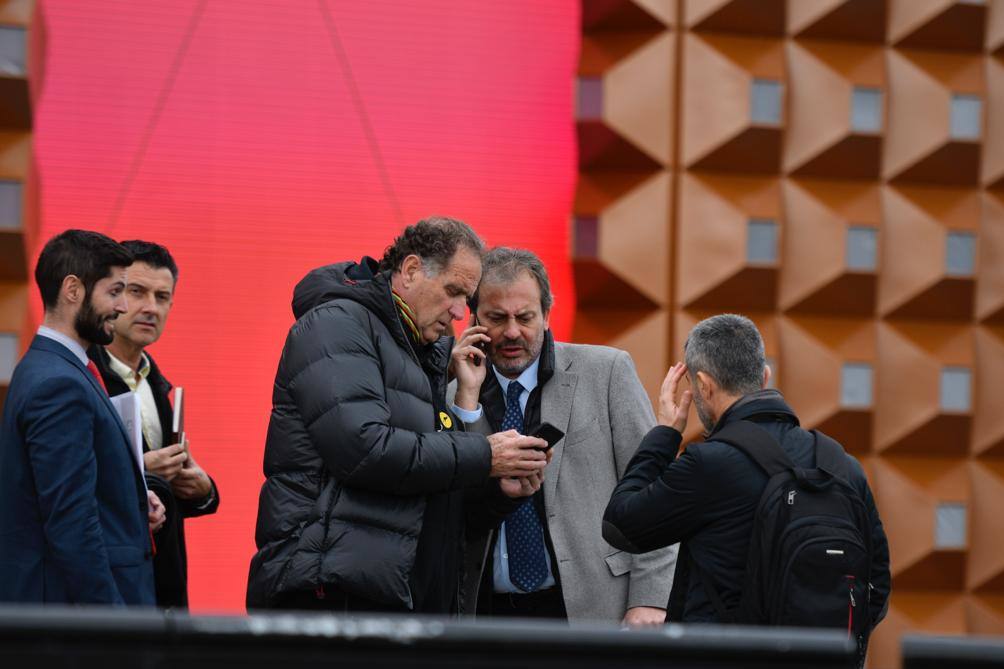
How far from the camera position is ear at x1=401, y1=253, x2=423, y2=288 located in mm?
2879

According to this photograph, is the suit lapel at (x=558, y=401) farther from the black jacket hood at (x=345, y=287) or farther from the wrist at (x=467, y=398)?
the black jacket hood at (x=345, y=287)

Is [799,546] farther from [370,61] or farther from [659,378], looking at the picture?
[370,61]

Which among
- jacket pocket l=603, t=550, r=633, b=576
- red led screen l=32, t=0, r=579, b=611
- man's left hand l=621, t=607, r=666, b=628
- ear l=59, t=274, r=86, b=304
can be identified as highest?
red led screen l=32, t=0, r=579, b=611

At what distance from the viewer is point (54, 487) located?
2.56m

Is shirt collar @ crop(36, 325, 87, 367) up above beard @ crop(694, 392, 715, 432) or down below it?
above

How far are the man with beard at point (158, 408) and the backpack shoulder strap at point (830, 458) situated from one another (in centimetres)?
177

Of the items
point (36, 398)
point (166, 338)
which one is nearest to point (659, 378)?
point (166, 338)

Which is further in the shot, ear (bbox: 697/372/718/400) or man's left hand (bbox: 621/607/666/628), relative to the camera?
man's left hand (bbox: 621/607/666/628)

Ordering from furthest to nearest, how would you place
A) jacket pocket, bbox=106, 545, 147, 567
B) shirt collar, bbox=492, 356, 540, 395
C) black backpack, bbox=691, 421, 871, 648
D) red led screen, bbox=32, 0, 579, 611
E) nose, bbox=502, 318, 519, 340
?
red led screen, bbox=32, 0, 579, 611
shirt collar, bbox=492, 356, 540, 395
nose, bbox=502, 318, 519, 340
jacket pocket, bbox=106, 545, 147, 567
black backpack, bbox=691, 421, 871, 648

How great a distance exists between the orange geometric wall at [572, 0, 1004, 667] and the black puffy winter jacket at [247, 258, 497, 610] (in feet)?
8.63

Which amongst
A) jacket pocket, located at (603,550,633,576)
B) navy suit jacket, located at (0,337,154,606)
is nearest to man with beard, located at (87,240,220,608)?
navy suit jacket, located at (0,337,154,606)

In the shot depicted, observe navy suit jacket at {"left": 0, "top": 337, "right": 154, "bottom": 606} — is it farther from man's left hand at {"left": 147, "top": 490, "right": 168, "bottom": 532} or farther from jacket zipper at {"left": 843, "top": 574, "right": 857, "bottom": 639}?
jacket zipper at {"left": 843, "top": 574, "right": 857, "bottom": 639}

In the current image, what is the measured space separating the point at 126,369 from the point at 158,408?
0.16m

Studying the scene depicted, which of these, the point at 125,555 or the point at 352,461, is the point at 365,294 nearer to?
the point at 352,461
